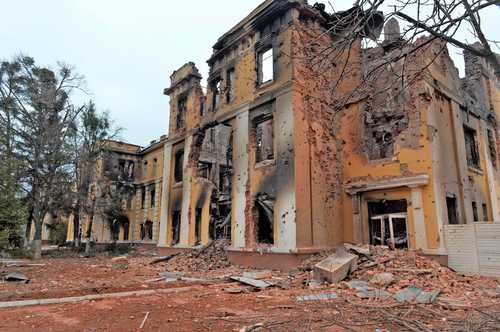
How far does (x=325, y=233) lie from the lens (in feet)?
43.5

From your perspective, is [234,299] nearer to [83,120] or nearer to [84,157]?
[84,157]

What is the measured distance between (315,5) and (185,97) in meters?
9.63

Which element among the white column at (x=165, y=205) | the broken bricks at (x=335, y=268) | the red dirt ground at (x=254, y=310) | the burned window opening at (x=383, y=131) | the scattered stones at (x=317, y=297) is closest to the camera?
the red dirt ground at (x=254, y=310)

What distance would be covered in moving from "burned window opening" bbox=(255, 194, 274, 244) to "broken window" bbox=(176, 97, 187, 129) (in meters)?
9.26

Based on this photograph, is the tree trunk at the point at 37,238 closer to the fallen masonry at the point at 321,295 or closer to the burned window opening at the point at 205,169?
the fallen masonry at the point at 321,295

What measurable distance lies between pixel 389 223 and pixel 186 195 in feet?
35.4

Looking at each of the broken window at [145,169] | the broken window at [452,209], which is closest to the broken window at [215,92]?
the broken window at [452,209]

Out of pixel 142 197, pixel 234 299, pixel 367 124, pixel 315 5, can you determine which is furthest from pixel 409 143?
pixel 142 197

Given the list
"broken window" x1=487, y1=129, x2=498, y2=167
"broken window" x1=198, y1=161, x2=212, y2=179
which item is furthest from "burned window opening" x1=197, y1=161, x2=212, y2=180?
"broken window" x1=487, y1=129, x2=498, y2=167

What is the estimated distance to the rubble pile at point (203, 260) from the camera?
1445cm

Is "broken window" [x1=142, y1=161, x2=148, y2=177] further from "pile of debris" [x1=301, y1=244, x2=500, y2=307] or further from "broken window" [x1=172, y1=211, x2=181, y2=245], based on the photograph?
"pile of debris" [x1=301, y1=244, x2=500, y2=307]

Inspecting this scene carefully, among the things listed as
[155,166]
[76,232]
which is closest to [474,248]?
[155,166]

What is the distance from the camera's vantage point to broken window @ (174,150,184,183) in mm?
20373

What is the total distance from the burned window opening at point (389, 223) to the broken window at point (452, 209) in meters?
1.95
